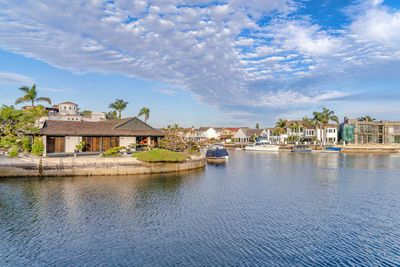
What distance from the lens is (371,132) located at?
102438 mm

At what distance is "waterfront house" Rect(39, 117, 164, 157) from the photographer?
38781 mm

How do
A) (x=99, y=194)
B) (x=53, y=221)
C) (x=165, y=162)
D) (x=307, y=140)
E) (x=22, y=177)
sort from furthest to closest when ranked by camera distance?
1. (x=307, y=140)
2. (x=165, y=162)
3. (x=22, y=177)
4. (x=99, y=194)
5. (x=53, y=221)

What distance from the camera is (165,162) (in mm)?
37688

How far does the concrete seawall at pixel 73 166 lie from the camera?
103ft

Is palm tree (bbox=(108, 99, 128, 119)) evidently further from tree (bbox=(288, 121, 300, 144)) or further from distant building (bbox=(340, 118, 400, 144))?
distant building (bbox=(340, 118, 400, 144))

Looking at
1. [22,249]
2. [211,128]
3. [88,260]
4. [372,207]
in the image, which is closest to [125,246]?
[88,260]

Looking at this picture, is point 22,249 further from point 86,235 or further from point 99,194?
point 99,194

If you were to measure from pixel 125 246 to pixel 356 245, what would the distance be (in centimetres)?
1288

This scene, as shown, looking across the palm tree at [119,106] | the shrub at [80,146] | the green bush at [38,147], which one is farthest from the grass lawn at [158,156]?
the palm tree at [119,106]

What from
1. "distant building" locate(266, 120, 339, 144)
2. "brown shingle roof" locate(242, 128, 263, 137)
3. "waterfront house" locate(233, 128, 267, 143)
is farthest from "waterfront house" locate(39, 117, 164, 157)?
"brown shingle roof" locate(242, 128, 263, 137)

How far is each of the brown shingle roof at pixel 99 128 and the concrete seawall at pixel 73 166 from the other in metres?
6.35

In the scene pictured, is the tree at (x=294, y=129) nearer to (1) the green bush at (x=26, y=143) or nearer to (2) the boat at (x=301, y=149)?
(2) the boat at (x=301, y=149)

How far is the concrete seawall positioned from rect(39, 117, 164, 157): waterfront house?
617 centimetres

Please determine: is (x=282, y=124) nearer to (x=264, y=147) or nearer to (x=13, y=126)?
(x=264, y=147)
